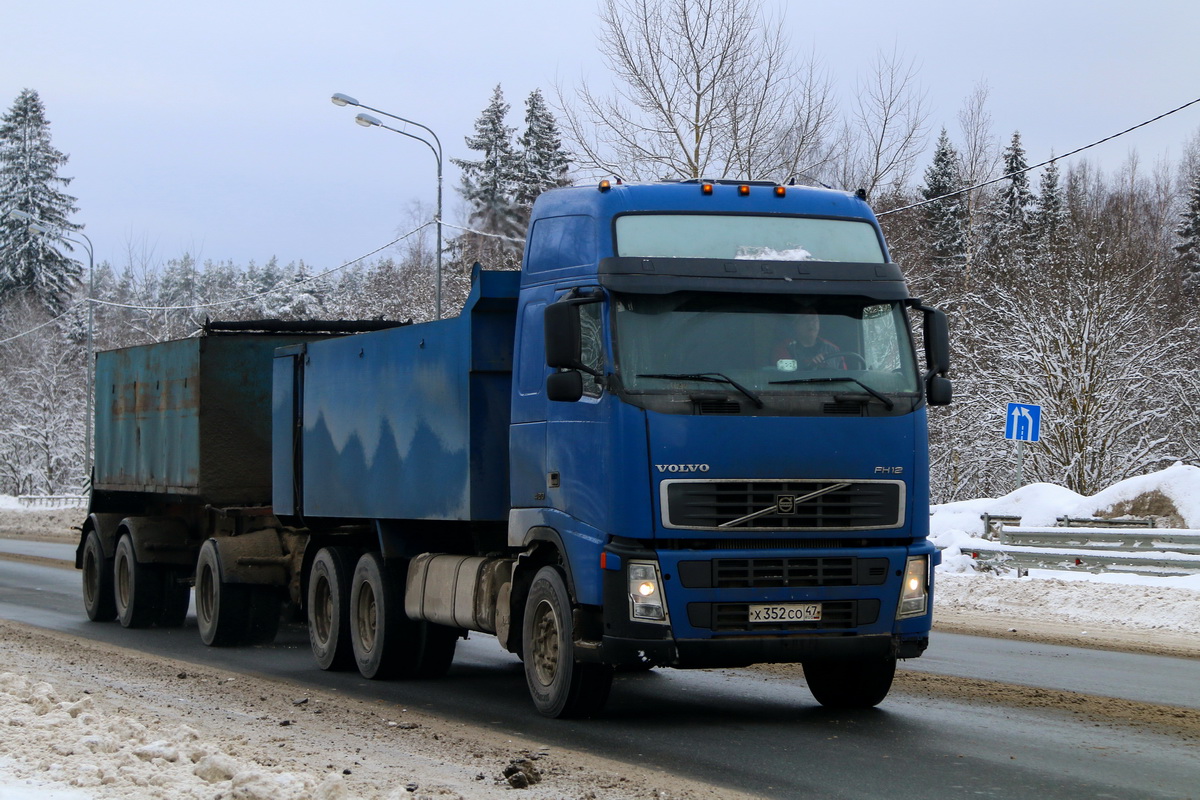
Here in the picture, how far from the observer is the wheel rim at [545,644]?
30.7 ft

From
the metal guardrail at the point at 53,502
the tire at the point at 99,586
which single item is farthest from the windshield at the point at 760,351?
the metal guardrail at the point at 53,502

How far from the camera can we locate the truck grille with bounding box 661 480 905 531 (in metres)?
8.54

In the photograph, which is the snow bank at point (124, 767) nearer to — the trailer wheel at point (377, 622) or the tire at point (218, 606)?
the trailer wheel at point (377, 622)

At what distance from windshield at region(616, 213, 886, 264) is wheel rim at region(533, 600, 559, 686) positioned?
2251mm

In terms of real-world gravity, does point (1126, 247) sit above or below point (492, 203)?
below

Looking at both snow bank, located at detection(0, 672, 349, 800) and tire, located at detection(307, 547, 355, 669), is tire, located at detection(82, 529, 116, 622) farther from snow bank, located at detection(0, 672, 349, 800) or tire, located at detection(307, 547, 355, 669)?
snow bank, located at detection(0, 672, 349, 800)

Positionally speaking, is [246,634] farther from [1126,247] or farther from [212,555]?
[1126,247]

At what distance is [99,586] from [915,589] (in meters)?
11.3

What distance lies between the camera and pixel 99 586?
685 inches

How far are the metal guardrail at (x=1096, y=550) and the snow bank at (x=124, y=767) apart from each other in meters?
13.0

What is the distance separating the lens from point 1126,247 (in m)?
38.6

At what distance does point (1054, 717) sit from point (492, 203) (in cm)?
5699

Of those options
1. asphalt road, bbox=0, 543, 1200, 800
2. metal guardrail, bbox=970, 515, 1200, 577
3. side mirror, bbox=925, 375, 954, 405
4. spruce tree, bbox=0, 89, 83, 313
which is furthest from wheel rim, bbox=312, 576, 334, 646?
spruce tree, bbox=0, 89, 83, 313

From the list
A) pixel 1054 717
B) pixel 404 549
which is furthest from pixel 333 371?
pixel 1054 717
